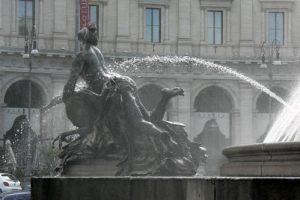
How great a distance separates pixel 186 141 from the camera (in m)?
16.2

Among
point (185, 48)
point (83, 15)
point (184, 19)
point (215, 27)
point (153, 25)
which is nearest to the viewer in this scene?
point (83, 15)

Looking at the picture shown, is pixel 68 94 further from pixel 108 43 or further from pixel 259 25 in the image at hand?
pixel 259 25

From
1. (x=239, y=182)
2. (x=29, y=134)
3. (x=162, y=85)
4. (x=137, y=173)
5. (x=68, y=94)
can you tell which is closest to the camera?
(x=239, y=182)

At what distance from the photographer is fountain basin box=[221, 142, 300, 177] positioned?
991cm

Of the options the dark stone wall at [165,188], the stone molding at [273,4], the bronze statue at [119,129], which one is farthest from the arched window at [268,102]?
the dark stone wall at [165,188]

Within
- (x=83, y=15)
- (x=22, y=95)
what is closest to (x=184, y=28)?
(x=22, y=95)

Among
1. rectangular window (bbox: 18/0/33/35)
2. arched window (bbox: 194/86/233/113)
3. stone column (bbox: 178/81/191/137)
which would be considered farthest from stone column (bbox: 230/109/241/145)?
rectangular window (bbox: 18/0/33/35)

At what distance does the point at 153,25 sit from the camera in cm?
5541

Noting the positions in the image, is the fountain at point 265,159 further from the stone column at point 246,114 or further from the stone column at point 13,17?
the stone column at point 246,114

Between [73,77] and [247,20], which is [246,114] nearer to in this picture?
[247,20]

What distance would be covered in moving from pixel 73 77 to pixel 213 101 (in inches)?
1583

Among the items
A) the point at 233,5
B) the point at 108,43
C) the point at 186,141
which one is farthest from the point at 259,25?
the point at 186,141

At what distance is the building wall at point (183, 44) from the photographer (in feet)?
171

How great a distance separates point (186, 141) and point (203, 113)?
3893cm
